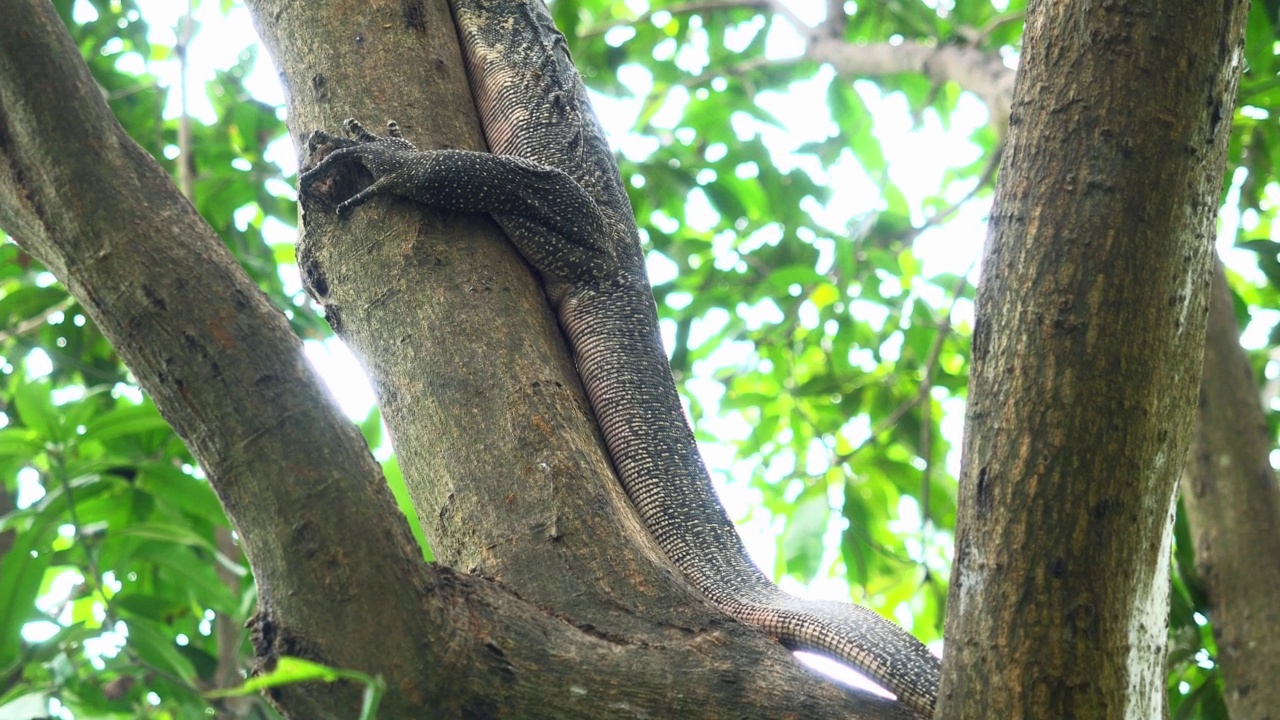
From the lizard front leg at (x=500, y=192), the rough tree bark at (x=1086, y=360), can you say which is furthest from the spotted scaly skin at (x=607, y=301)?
the rough tree bark at (x=1086, y=360)

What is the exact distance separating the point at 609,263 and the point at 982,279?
6.58ft

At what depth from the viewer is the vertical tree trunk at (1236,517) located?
12.2ft

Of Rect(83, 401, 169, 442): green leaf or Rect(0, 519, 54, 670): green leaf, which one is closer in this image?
Rect(0, 519, 54, 670): green leaf

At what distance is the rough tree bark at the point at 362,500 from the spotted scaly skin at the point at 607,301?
1.82ft

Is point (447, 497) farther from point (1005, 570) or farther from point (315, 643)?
point (1005, 570)

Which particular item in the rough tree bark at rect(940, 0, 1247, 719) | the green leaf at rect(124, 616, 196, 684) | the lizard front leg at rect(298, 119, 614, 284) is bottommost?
the green leaf at rect(124, 616, 196, 684)

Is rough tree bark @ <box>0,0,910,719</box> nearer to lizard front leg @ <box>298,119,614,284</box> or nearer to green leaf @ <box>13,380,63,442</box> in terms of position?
lizard front leg @ <box>298,119,614,284</box>

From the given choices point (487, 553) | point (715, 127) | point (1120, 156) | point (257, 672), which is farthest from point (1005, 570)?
point (715, 127)

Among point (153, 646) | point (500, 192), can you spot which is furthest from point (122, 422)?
point (500, 192)

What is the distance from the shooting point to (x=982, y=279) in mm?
2078

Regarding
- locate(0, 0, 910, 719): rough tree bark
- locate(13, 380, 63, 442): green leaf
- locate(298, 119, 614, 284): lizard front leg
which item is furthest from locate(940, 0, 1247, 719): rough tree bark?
locate(13, 380, 63, 442): green leaf

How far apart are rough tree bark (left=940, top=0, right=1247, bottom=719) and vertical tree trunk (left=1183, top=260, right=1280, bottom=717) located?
2.02m

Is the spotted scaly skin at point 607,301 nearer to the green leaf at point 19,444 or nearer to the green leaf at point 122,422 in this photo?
the green leaf at point 122,422

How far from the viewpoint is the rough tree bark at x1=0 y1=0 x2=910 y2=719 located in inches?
74.4
